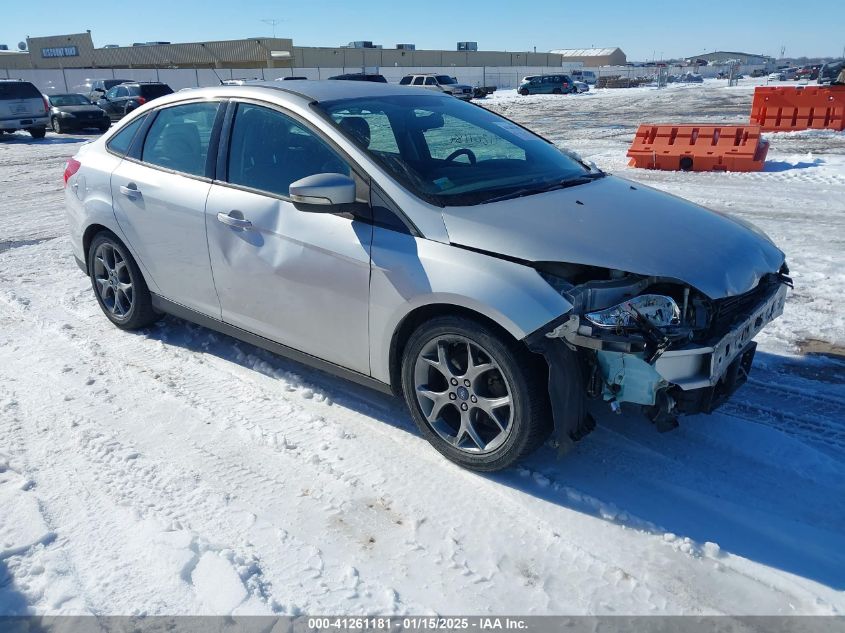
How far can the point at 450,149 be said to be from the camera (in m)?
4.00

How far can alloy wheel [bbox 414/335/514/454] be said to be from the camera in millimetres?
3131

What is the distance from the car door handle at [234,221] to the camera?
385 centimetres

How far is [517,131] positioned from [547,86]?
45.3 m

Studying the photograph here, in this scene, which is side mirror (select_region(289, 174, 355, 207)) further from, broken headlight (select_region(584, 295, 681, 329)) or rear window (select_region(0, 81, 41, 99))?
rear window (select_region(0, 81, 41, 99))

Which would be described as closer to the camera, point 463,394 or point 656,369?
point 656,369

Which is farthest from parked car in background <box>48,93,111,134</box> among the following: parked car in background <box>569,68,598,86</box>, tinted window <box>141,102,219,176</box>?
parked car in background <box>569,68,598,86</box>

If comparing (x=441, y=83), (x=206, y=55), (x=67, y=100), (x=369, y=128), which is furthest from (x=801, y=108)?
(x=206, y=55)

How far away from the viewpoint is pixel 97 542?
2840mm

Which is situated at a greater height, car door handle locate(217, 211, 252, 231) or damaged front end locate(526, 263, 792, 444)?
car door handle locate(217, 211, 252, 231)

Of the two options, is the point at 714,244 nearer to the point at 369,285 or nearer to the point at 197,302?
the point at 369,285

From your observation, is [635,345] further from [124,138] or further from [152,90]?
[152,90]

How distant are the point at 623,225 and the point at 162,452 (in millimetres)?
2572

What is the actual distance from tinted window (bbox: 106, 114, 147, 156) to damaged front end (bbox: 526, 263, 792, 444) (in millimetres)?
3370

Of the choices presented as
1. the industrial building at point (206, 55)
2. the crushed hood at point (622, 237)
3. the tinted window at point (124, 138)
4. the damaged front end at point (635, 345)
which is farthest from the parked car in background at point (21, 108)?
the industrial building at point (206, 55)
